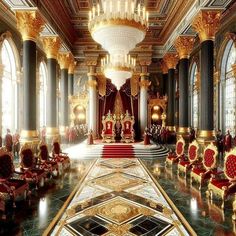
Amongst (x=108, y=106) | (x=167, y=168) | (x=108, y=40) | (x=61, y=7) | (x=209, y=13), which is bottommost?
(x=167, y=168)

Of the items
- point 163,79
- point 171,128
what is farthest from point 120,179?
point 163,79

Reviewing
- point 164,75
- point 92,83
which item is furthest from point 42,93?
point 164,75

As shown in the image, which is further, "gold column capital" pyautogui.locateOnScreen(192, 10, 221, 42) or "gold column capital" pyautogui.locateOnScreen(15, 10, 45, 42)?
"gold column capital" pyautogui.locateOnScreen(192, 10, 221, 42)

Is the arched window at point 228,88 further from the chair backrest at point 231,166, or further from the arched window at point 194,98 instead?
the chair backrest at point 231,166

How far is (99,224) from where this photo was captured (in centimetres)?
362

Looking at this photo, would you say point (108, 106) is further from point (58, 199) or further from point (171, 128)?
point (58, 199)

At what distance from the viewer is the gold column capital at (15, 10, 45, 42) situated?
7.22m

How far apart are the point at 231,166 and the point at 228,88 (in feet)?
27.3

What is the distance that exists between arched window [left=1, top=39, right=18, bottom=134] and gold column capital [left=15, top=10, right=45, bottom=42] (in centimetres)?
420

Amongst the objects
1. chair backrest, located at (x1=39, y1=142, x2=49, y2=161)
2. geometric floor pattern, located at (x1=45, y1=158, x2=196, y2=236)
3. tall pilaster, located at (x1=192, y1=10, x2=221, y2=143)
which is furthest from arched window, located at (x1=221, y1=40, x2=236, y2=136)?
chair backrest, located at (x1=39, y1=142, x2=49, y2=161)

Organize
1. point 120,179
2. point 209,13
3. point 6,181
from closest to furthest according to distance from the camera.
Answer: point 6,181, point 120,179, point 209,13

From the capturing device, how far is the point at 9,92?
38.6 ft

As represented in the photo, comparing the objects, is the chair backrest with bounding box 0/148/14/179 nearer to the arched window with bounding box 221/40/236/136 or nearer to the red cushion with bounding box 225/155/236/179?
the red cushion with bounding box 225/155/236/179

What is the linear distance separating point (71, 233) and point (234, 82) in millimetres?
9687
